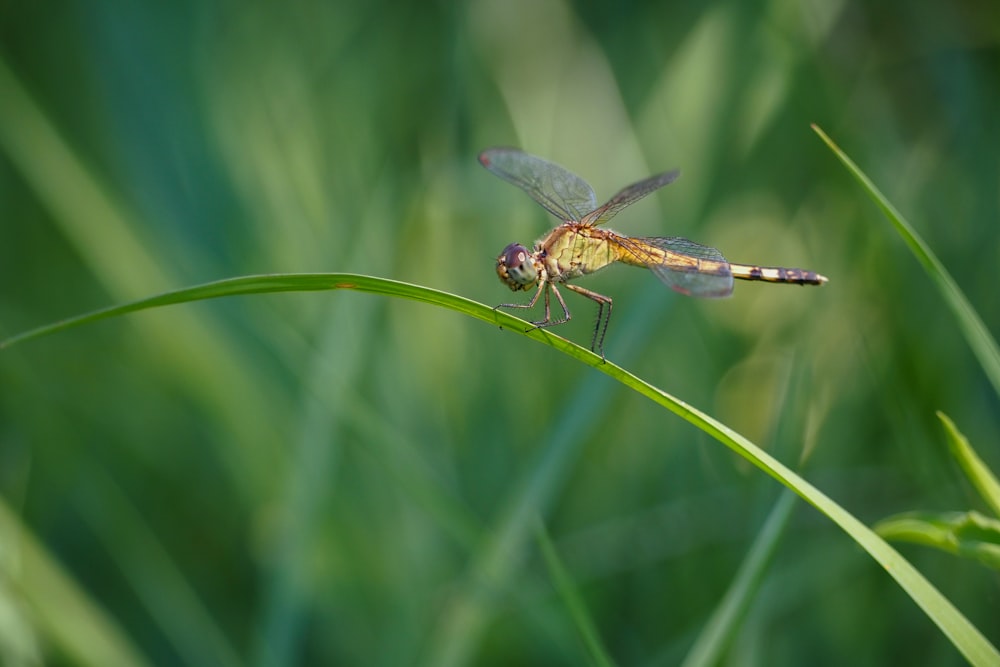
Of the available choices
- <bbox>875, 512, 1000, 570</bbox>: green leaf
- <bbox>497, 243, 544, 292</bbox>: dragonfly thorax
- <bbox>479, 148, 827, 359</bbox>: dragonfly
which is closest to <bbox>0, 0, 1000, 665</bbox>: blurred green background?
<bbox>479, 148, 827, 359</bbox>: dragonfly

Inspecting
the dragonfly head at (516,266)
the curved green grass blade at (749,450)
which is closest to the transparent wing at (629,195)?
the dragonfly head at (516,266)

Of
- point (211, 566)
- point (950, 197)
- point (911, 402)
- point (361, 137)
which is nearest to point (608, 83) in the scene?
point (361, 137)

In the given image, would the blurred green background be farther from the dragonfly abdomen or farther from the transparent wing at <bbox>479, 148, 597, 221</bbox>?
the transparent wing at <bbox>479, 148, 597, 221</bbox>

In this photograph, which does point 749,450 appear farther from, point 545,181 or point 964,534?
point 545,181

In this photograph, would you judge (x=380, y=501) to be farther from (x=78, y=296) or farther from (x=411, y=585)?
(x=78, y=296)

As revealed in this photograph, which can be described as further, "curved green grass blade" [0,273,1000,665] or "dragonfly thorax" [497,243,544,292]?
"dragonfly thorax" [497,243,544,292]

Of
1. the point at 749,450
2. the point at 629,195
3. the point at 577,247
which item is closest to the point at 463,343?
the point at 577,247

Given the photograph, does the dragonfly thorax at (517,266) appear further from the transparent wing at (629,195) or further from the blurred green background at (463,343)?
the blurred green background at (463,343)

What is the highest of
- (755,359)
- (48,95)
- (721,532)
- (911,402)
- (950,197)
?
(48,95)
